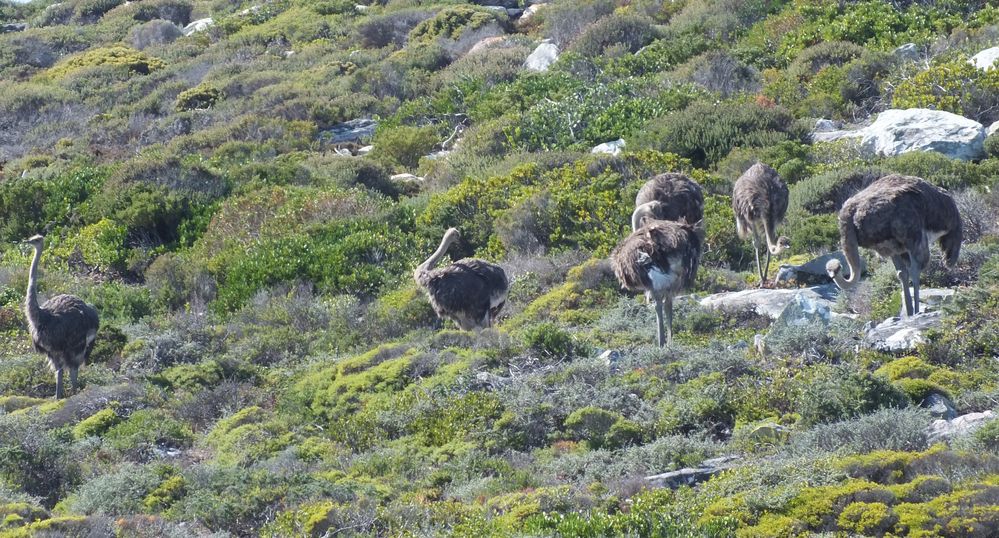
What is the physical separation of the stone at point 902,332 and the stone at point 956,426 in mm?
1841

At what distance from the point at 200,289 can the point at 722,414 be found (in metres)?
10.4

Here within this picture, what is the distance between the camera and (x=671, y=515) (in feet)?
30.4

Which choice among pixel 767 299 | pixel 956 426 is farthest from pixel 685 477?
pixel 767 299

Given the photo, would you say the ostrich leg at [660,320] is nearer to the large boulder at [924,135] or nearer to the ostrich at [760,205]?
the ostrich at [760,205]

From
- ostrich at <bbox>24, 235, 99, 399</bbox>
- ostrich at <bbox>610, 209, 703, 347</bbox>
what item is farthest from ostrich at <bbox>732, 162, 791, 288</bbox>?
ostrich at <bbox>24, 235, 99, 399</bbox>

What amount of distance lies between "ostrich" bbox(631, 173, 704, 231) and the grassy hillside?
0.85 meters

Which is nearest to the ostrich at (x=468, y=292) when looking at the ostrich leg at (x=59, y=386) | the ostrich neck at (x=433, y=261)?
the ostrich neck at (x=433, y=261)

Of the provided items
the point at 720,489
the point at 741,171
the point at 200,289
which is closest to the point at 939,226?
the point at 720,489

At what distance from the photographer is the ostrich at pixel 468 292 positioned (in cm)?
1541

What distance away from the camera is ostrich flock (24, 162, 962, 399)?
13.3 metres

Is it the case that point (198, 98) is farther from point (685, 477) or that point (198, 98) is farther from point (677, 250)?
point (685, 477)

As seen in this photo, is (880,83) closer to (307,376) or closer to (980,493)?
(307,376)

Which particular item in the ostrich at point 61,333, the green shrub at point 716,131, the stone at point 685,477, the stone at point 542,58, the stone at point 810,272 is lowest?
the stone at point 542,58

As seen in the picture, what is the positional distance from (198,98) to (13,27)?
19144 mm
